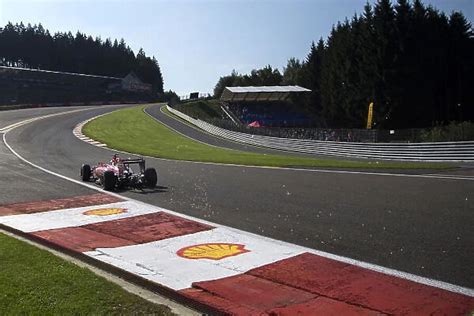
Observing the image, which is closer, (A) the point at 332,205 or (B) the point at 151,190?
(A) the point at 332,205

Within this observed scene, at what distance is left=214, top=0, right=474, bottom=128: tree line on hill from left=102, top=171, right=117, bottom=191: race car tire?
4872cm

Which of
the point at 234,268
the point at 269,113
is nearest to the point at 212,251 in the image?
the point at 234,268

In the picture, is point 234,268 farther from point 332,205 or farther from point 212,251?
point 332,205

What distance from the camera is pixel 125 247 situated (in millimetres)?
8000

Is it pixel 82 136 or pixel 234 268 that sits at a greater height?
pixel 234 268

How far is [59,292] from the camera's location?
552 centimetres

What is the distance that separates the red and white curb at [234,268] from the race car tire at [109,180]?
12.3 ft

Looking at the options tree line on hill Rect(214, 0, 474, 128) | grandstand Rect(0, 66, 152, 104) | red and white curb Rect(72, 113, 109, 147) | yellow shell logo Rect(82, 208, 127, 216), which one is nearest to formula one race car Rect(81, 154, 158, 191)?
yellow shell logo Rect(82, 208, 127, 216)

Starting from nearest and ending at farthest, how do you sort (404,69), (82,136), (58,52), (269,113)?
(82,136), (404,69), (269,113), (58,52)

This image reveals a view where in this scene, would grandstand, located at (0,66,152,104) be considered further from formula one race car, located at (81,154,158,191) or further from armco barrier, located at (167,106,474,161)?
formula one race car, located at (81,154,158,191)

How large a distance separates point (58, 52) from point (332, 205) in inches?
6641

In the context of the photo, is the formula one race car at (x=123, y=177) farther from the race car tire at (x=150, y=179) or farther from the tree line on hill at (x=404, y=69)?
the tree line on hill at (x=404, y=69)

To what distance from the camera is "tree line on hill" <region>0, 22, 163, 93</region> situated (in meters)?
160

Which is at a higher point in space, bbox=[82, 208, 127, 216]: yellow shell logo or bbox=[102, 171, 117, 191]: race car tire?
bbox=[102, 171, 117, 191]: race car tire
